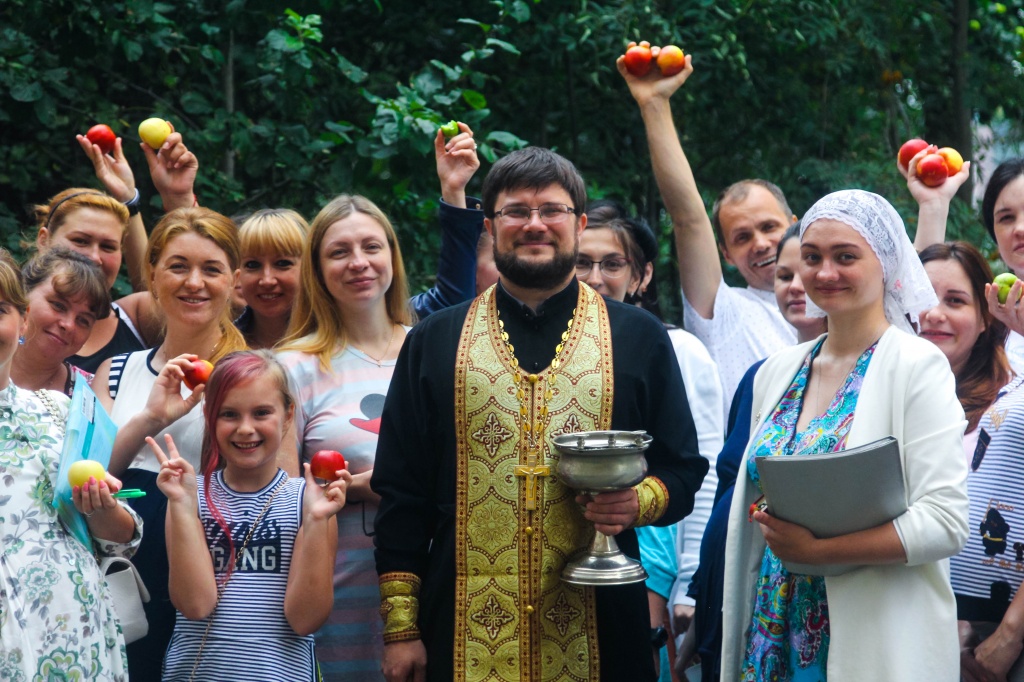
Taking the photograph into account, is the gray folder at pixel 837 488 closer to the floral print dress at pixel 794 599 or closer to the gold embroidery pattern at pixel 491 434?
the floral print dress at pixel 794 599

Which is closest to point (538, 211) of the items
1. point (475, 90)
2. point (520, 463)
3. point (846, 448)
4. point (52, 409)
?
point (520, 463)

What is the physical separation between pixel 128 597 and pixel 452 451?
1.13 meters

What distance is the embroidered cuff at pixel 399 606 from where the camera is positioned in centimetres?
350

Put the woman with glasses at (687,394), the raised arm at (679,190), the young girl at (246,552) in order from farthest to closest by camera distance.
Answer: the raised arm at (679,190)
the woman with glasses at (687,394)
the young girl at (246,552)

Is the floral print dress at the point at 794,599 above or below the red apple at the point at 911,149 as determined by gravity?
below

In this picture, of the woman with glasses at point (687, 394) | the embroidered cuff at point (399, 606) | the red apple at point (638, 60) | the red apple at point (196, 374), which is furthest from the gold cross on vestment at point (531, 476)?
the red apple at point (638, 60)

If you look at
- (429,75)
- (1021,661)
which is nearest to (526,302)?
(1021,661)

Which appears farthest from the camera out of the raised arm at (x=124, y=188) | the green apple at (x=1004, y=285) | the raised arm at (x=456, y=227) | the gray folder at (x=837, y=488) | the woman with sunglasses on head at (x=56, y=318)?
the raised arm at (x=124, y=188)

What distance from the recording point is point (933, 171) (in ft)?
15.5

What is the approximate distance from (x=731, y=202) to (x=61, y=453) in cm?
298

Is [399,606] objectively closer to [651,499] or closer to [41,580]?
[651,499]

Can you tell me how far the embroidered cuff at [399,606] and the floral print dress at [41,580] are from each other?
81 centimetres

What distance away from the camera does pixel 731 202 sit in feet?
17.5

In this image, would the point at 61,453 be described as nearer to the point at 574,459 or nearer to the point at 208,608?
the point at 208,608
